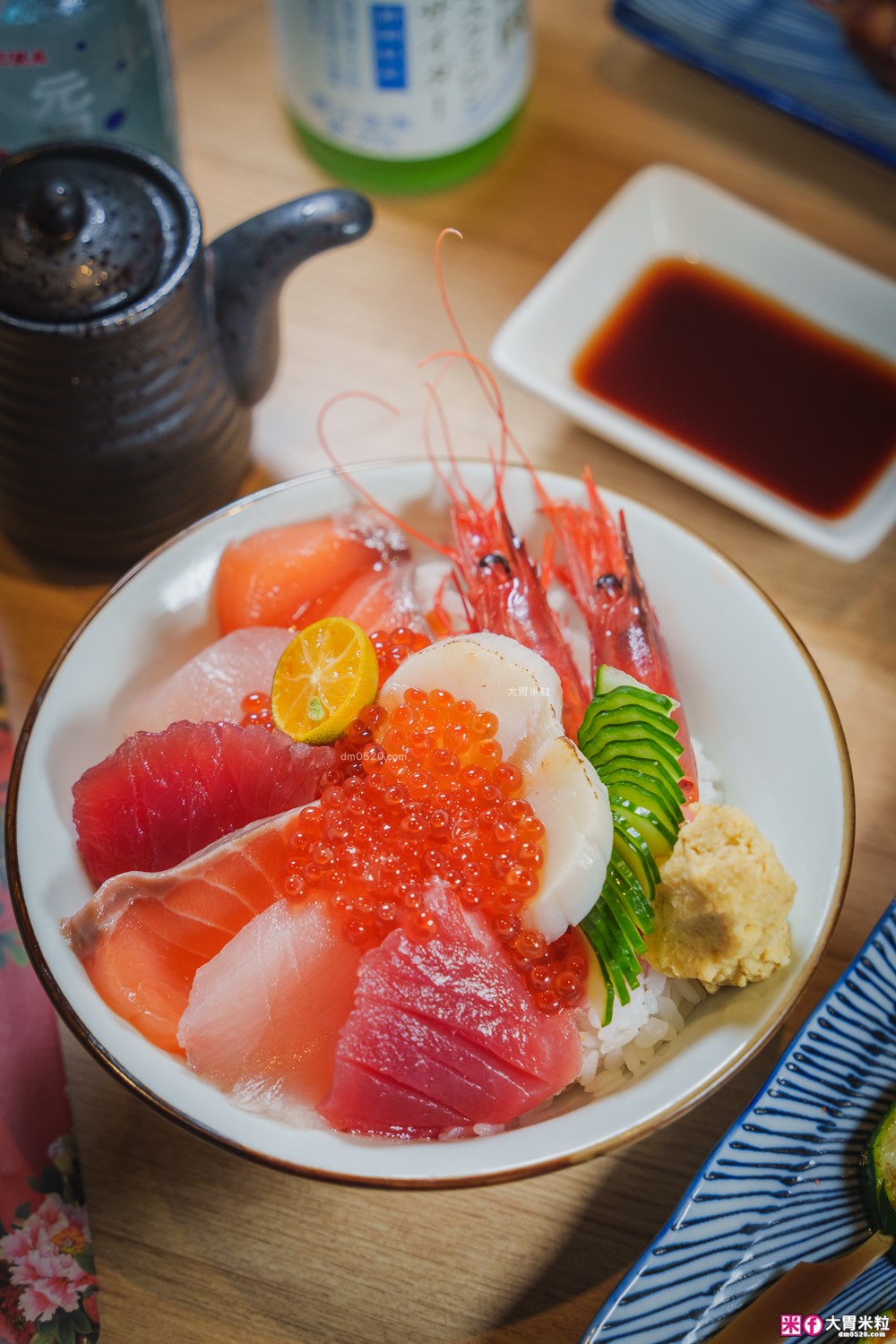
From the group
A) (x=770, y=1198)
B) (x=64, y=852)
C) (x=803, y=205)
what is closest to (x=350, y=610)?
(x=64, y=852)

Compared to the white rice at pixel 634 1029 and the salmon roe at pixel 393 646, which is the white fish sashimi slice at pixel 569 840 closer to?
the white rice at pixel 634 1029

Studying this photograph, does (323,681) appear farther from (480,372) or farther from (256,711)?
(480,372)

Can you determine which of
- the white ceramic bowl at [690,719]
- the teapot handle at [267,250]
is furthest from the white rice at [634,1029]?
the teapot handle at [267,250]

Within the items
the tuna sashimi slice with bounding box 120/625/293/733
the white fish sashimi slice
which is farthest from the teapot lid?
the white fish sashimi slice

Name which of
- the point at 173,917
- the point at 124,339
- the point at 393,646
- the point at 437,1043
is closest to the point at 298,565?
the point at 393,646

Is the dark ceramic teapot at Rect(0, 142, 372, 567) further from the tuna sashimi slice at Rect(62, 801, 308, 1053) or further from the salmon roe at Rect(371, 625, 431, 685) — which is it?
the tuna sashimi slice at Rect(62, 801, 308, 1053)
